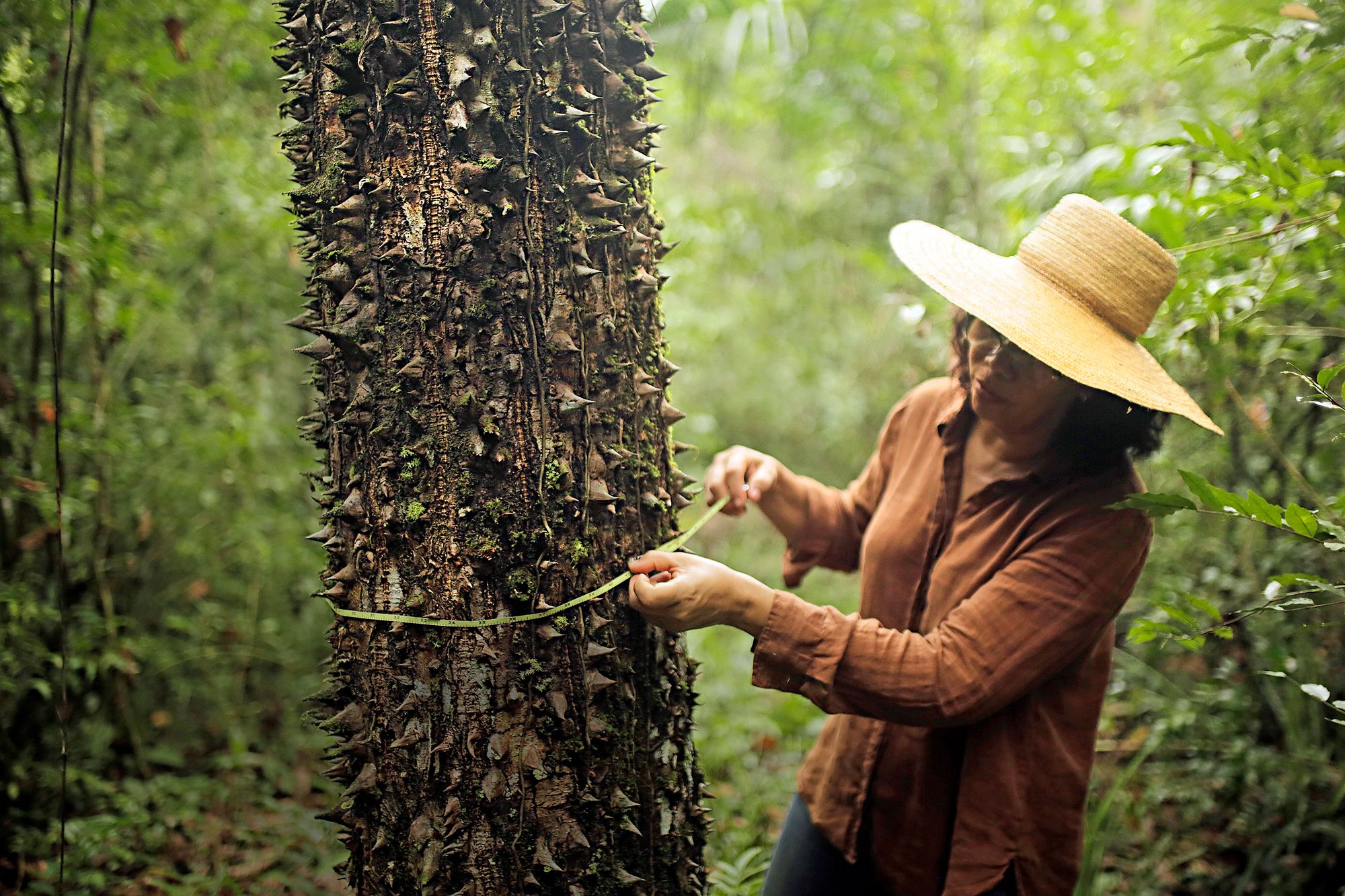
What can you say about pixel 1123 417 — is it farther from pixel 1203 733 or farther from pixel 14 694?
pixel 14 694

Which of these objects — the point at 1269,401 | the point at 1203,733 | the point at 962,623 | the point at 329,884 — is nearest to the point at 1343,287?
the point at 1269,401

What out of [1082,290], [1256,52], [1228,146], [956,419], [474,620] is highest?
[1256,52]

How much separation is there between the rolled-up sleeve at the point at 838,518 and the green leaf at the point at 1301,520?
100 centimetres

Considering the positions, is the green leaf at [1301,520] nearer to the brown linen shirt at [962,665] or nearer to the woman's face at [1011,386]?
the brown linen shirt at [962,665]

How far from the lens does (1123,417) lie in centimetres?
180

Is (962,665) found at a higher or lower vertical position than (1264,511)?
lower

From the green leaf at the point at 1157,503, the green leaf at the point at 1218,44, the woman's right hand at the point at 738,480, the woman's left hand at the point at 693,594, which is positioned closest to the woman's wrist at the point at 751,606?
the woman's left hand at the point at 693,594

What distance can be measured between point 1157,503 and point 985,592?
0.38 m

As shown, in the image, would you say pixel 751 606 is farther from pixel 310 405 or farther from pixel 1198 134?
pixel 310 405

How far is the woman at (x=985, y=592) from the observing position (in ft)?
5.31

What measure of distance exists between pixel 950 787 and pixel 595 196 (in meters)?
1.61

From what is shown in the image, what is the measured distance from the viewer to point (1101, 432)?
182 centimetres

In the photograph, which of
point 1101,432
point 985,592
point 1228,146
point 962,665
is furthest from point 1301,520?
point 1228,146

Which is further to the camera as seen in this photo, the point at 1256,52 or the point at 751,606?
the point at 1256,52
